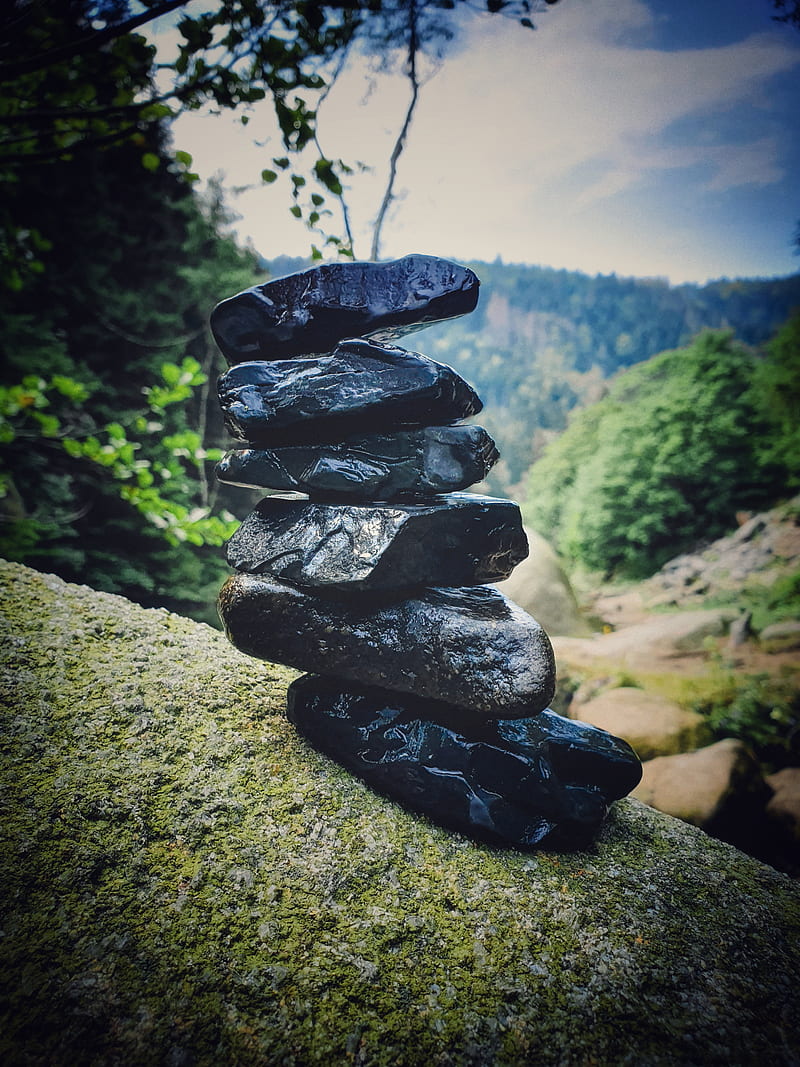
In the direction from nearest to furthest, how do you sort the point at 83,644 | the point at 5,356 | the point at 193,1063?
the point at 193,1063 < the point at 83,644 < the point at 5,356

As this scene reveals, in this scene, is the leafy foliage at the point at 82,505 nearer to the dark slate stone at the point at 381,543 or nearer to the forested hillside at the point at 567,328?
the dark slate stone at the point at 381,543

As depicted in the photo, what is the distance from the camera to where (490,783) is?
2395 mm

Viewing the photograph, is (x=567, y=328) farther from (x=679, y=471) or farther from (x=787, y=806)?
(x=787, y=806)

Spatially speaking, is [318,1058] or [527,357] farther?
[527,357]

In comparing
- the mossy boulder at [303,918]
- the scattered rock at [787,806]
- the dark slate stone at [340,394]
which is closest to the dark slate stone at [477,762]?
the mossy boulder at [303,918]

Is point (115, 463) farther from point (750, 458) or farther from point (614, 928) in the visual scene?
point (750, 458)

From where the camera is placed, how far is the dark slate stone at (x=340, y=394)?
2.52 metres

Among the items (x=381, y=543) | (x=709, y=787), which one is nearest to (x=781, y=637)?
(x=709, y=787)

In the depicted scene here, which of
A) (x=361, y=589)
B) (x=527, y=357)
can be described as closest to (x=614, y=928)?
(x=361, y=589)

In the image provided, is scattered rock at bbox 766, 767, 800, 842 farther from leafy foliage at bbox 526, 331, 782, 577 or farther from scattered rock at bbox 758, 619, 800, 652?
leafy foliage at bbox 526, 331, 782, 577

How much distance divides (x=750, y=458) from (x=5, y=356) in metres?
25.3

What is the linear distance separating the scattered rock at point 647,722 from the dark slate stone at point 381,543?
4.42 metres

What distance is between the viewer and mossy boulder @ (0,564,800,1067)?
4.63ft

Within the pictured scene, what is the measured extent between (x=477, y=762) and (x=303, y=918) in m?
1.12
